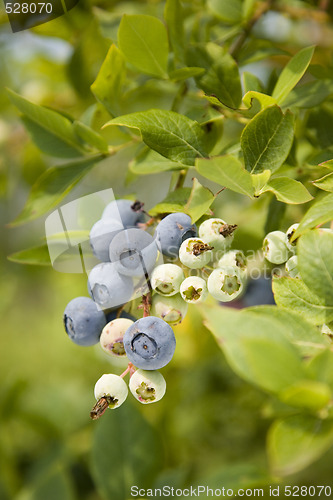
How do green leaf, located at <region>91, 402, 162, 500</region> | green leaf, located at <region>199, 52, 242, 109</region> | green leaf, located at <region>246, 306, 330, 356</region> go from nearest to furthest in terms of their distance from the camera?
1. green leaf, located at <region>246, 306, 330, 356</region>
2. green leaf, located at <region>199, 52, 242, 109</region>
3. green leaf, located at <region>91, 402, 162, 500</region>

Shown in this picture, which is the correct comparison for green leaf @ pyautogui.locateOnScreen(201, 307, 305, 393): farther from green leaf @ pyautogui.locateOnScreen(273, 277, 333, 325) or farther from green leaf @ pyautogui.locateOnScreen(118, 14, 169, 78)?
green leaf @ pyautogui.locateOnScreen(118, 14, 169, 78)

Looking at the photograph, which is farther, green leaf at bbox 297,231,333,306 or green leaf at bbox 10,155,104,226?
green leaf at bbox 10,155,104,226

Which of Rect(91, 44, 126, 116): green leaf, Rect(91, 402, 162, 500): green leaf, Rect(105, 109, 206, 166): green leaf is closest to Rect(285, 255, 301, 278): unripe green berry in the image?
Rect(105, 109, 206, 166): green leaf

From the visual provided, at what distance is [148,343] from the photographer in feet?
2.01

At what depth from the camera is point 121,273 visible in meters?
0.68

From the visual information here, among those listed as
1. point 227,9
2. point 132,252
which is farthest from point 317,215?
point 227,9

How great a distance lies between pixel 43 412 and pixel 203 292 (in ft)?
3.44

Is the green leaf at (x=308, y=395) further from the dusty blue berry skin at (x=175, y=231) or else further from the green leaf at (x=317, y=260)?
the dusty blue berry skin at (x=175, y=231)

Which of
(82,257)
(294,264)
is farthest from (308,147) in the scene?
A: (82,257)

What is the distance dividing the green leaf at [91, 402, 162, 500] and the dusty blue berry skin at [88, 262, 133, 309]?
458 mm

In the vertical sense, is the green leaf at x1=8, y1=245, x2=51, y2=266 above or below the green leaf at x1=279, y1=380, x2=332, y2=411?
below

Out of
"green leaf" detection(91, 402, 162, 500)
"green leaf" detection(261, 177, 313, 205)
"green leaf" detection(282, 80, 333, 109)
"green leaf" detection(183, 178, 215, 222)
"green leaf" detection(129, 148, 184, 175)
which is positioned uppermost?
"green leaf" detection(282, 80, 333, 109)

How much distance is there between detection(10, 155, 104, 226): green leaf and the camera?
0.91 metres

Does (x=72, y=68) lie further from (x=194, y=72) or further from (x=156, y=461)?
(x=156, y=461)
